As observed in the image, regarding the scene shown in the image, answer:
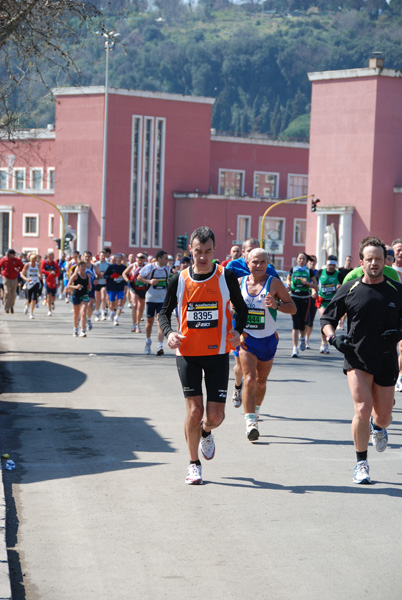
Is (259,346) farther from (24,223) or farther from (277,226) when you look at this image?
(24,223)

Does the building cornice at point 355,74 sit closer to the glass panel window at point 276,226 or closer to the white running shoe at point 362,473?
the glass panel window at point 276,226

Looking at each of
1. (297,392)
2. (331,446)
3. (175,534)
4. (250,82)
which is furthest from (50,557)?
(250,82)

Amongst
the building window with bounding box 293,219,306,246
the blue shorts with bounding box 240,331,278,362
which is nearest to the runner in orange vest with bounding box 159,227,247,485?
the blue shorts with bounding box 240,331,278,362

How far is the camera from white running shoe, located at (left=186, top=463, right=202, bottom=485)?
766 cm

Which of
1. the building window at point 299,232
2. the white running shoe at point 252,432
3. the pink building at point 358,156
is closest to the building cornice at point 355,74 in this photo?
the pink building at point 358,156

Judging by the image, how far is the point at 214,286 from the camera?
7715 millimetres

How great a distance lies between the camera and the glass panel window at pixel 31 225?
3115 inches

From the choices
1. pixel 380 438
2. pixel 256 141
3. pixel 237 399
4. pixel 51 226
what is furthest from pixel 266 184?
pixel 380 438

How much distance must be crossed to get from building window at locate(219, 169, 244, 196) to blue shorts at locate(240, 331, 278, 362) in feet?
225

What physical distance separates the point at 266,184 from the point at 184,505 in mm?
74220

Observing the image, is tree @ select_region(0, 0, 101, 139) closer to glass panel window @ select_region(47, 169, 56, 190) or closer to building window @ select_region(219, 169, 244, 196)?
building window @ select_region(219, 169, 244, 196)

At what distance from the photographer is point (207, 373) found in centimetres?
776

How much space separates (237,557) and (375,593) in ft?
3.02

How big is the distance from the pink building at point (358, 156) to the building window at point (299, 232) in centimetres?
1951
